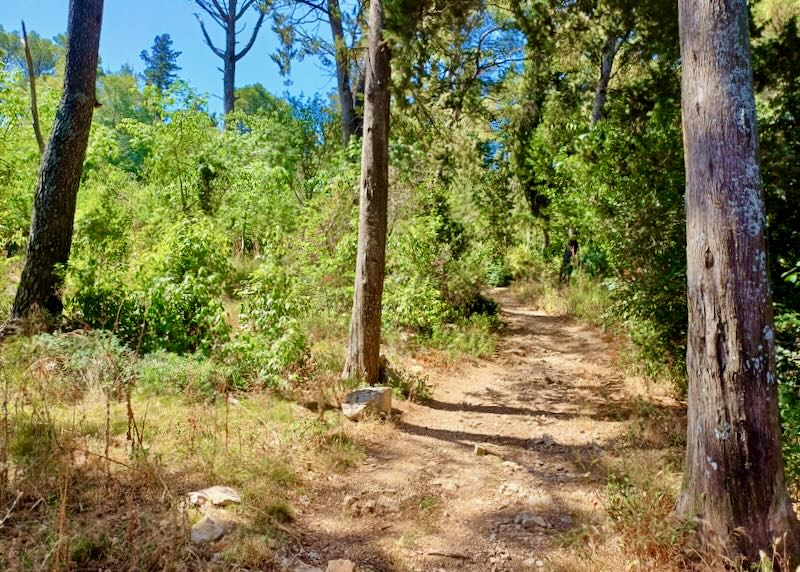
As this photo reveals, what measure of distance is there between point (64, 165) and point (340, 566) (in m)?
6.88

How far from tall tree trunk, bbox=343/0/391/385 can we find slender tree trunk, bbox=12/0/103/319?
417 cm

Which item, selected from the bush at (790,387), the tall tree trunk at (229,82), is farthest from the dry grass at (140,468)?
the tall tree trunk at (229,82)

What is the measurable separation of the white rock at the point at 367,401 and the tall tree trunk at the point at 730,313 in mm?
3150

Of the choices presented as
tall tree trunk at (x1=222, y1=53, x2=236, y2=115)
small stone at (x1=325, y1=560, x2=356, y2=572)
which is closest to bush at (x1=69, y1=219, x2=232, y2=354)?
small stone at (x1=325, y1=560, x2=356, y2=572)

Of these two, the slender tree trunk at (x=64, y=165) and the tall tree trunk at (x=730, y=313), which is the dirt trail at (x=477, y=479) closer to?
the tall tree trunk at (x=730, y=313)

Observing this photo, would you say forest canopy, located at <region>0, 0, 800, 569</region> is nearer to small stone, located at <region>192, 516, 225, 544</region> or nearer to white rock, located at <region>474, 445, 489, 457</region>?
small stone, located at <region>192, 516, 225, 544</region>

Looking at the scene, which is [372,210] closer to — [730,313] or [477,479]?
[477,479]

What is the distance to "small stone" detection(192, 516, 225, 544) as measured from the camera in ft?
9.61

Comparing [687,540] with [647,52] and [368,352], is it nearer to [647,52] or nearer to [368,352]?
[368,352]

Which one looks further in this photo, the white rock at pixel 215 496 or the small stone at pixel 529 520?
the small stone at pixel 529 520

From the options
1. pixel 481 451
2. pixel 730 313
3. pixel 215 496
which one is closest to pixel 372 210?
pixel 481 451

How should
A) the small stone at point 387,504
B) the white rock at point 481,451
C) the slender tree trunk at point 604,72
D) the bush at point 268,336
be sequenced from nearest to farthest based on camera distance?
1. the small stone at point 387,504
2. the white rock at point 481,451
3. the bush at point 268,336
4. the slender tree trunk at point 604,72

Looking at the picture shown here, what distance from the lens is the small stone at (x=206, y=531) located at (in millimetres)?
2928

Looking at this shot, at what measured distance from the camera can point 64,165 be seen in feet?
23.2
